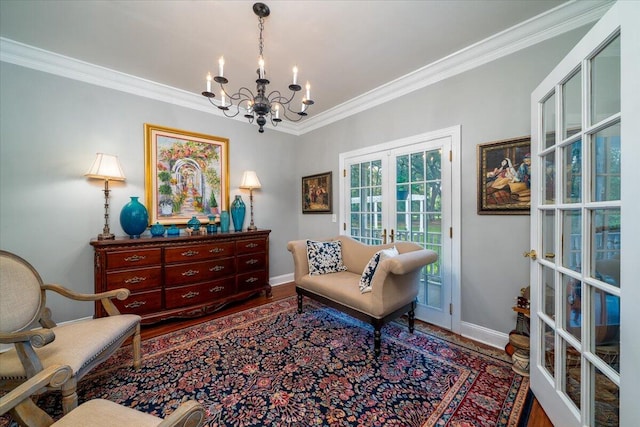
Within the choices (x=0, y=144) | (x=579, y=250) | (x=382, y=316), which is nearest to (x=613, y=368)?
(x=579, y=250)

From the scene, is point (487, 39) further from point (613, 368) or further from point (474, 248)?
point (613, 368)

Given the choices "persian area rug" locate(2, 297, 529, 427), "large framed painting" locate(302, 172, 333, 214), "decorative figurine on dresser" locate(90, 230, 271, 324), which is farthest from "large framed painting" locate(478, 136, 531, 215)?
"decorative figurine on dresser" locate(90, 230, 271, 324)

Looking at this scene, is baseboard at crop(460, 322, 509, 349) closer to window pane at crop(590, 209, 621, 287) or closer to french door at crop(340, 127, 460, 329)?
french door at crop(340, 127, 460, 329)

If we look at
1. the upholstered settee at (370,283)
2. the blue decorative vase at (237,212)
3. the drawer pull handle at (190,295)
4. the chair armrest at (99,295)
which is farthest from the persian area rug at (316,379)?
the blue decorative vase at (237,212)

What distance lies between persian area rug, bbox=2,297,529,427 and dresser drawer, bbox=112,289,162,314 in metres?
0.36

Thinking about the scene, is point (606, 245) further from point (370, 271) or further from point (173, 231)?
point (173, 231)

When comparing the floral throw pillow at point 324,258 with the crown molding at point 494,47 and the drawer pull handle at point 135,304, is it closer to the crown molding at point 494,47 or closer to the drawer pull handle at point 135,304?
the drawer pull handle at point 135,304

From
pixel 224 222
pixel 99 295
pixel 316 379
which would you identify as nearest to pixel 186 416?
pixel 316 379

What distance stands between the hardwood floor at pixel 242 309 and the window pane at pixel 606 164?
1.31m

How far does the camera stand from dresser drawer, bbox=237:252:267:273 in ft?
10.7

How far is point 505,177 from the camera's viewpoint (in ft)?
7.14

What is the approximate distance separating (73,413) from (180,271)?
187 centimetres

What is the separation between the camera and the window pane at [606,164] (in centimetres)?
100

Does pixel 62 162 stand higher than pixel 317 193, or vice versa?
pixel 62 162
